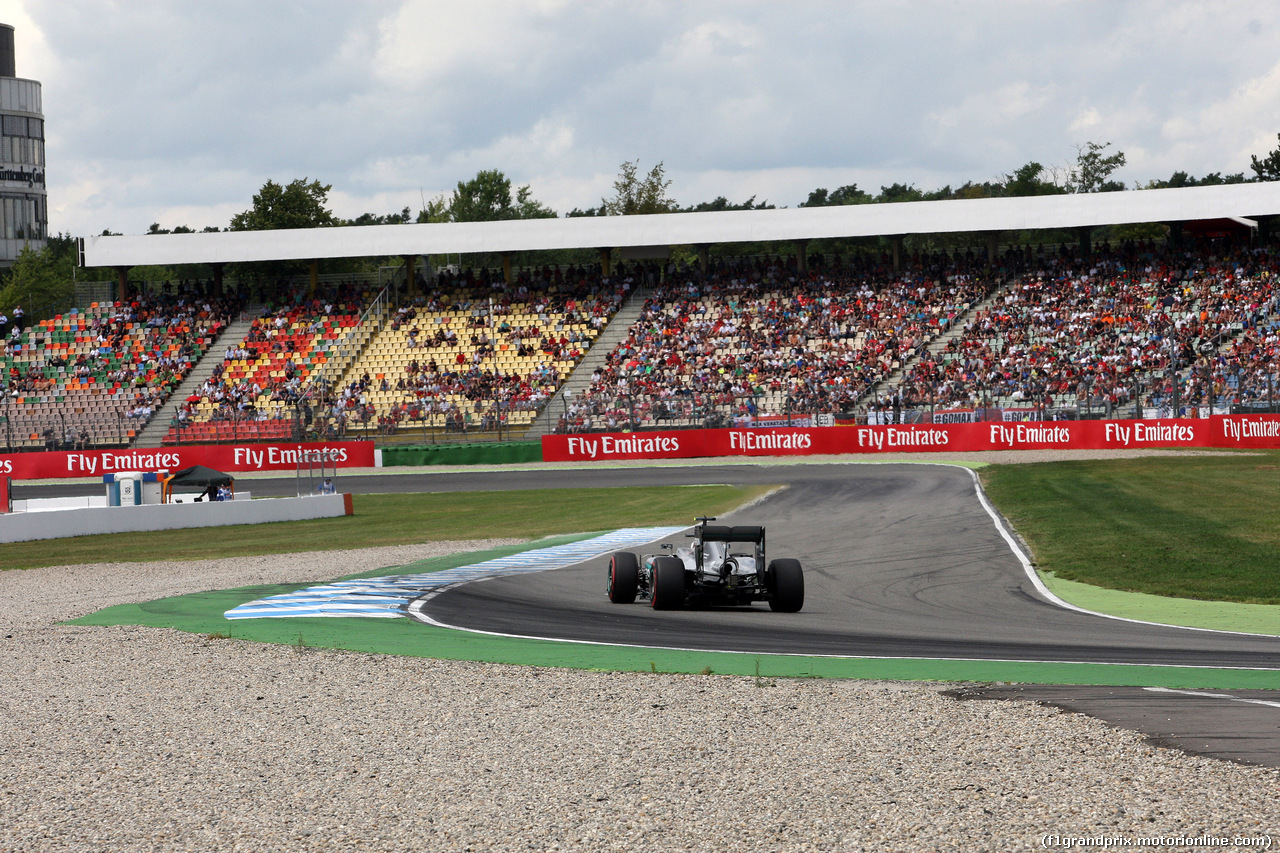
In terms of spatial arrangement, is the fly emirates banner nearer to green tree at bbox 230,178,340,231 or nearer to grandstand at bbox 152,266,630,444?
grandstand at bbox 152,266,630,444

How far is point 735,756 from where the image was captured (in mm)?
7984

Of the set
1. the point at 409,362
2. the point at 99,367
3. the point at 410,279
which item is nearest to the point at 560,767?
the point at 409,362

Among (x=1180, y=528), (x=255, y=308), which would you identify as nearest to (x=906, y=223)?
(x=255, y=308)

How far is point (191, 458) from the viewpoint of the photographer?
50.2 meters

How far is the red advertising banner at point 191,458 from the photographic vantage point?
50.4 meters

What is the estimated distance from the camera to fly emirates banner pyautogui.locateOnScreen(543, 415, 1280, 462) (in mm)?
43938

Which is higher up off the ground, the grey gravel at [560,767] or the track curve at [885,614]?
the grey gravel at [560,767]

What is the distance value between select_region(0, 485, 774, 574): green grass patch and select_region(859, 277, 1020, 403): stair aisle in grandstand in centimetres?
1385

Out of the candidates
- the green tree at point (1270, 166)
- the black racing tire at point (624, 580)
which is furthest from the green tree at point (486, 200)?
the black racing tire at point (624, 580)

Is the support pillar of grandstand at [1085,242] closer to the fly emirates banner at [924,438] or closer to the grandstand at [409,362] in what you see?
the fly emirates banner at [924,438]

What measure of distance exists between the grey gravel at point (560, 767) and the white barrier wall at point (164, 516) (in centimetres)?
1923

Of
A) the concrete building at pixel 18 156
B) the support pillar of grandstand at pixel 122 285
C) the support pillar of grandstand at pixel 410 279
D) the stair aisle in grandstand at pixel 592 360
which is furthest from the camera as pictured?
the concrete building at pixel 18 156

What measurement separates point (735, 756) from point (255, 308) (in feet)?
192

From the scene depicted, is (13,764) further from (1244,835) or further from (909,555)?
(909,555)
